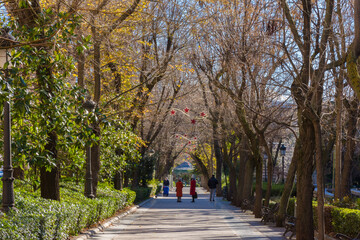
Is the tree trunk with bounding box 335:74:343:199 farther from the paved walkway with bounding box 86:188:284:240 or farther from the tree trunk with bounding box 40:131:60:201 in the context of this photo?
the tree trunk with bounding box 40:131:60:201

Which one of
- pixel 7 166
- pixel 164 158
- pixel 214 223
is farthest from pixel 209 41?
pixel 164 158

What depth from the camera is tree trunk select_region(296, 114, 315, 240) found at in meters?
13.2

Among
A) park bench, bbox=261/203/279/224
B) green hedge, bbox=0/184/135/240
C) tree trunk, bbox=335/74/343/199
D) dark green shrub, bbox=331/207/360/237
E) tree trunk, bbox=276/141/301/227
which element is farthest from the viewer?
park bench, bbox=261/203/279/224

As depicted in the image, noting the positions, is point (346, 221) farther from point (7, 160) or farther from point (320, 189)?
point (7, 160)

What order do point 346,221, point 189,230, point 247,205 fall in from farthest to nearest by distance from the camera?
point 247,205, point 189,230, point 346,221

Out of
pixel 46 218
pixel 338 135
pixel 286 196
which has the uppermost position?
pixel 338 135

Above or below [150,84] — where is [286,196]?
below

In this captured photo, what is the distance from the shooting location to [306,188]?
13.3 meters

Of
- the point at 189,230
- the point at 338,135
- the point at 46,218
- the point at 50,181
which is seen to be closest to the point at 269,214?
the point at 189,230

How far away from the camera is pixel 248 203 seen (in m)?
26.0

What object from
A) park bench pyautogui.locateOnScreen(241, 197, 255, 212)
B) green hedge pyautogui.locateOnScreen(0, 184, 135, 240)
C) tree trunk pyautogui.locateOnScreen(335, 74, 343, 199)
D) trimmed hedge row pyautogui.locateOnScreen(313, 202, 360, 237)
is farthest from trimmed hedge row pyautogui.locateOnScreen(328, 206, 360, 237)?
park bench pyautogui.locateOnScreen(241, 197, 255, 212)

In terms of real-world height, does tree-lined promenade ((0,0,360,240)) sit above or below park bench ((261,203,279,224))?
above

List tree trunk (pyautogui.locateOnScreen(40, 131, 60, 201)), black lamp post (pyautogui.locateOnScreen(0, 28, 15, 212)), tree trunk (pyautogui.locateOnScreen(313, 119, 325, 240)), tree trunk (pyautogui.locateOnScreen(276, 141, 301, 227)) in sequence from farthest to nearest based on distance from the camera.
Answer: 1. tree trunk (pyautogui.locateOnScreen(276, 141, 301, 227))
2. tree trunk (pyautogui.locateOnScreen(40, 131, 60, 201))
3. tree trunk (pyautogui.locateOnScreen(313, 119, 325, 240))
4. black lamp post (pyautogui.locateOnScreen(0, 28, 15, 212))

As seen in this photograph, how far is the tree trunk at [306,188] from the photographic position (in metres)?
13.2
